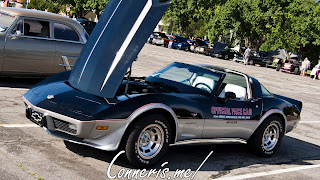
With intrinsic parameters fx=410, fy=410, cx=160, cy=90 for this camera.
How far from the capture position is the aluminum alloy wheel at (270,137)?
687 cm

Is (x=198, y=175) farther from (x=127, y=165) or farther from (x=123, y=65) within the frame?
(x=123, y=65)

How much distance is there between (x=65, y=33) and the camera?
9.59m

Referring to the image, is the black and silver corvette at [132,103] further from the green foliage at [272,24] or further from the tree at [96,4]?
the tree at [96,4]

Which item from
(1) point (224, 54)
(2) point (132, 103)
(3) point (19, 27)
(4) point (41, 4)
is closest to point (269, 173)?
(2) point (132, 103)

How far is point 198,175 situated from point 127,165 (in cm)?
95

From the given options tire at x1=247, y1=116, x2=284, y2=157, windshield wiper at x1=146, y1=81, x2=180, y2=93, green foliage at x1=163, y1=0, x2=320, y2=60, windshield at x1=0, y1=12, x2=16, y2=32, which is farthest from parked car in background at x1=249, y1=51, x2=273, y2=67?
windshield wiper at x1=146, y1=81, x2=180, y2=93

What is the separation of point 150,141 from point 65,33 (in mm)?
5190

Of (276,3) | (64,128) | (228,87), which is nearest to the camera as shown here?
(64,128)

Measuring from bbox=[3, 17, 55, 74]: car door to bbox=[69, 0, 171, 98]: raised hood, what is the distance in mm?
4001

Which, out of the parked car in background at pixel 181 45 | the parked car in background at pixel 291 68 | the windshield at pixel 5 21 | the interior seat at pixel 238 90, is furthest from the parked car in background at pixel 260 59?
the interior seat at pixel 238 90

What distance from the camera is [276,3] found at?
181 ft

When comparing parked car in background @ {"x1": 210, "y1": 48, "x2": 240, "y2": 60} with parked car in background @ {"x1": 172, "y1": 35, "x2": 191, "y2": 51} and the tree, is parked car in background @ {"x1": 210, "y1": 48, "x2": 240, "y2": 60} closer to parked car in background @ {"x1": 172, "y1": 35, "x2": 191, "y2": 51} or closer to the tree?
parked car in background @ {"x1": 172, "y1": 35, "x2": 191, "y2": 51}

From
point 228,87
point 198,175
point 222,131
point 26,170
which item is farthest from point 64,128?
point 228,87

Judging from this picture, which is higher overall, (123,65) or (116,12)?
(116,12)
